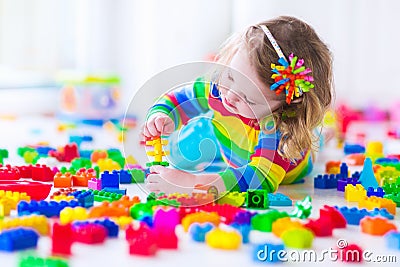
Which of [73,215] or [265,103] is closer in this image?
[73,215]

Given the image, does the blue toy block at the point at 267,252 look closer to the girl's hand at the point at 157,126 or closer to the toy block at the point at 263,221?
the toy block at the point at 263,221

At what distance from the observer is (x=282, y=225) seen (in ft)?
2.95

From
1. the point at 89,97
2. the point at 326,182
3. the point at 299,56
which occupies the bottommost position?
the point at 326,182

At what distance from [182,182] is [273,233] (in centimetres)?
24

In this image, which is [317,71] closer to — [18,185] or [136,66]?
[18,185]

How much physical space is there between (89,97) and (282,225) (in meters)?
1.61

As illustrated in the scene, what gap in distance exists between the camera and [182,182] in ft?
3.63

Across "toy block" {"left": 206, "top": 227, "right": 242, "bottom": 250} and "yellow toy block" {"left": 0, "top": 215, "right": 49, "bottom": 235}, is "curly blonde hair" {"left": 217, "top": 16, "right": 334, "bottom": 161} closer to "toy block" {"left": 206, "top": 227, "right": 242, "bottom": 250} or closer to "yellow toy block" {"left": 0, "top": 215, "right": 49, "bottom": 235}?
"toy block" {"left": 206, "top": 227, "right": 242, "bottom": 250}

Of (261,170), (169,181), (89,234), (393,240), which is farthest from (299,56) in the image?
(89,234)

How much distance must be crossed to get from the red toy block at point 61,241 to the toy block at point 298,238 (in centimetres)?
27

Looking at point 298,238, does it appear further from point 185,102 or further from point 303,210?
point 185,102

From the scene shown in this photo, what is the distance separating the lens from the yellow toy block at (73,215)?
0.92 metres

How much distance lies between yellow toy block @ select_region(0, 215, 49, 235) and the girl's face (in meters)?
0.44

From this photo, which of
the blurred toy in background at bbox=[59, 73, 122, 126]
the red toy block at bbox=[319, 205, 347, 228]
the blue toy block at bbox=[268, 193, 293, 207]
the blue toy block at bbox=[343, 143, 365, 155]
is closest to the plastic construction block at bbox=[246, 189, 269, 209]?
the blue toy block at bbox=[268, 193, 293, 207]
